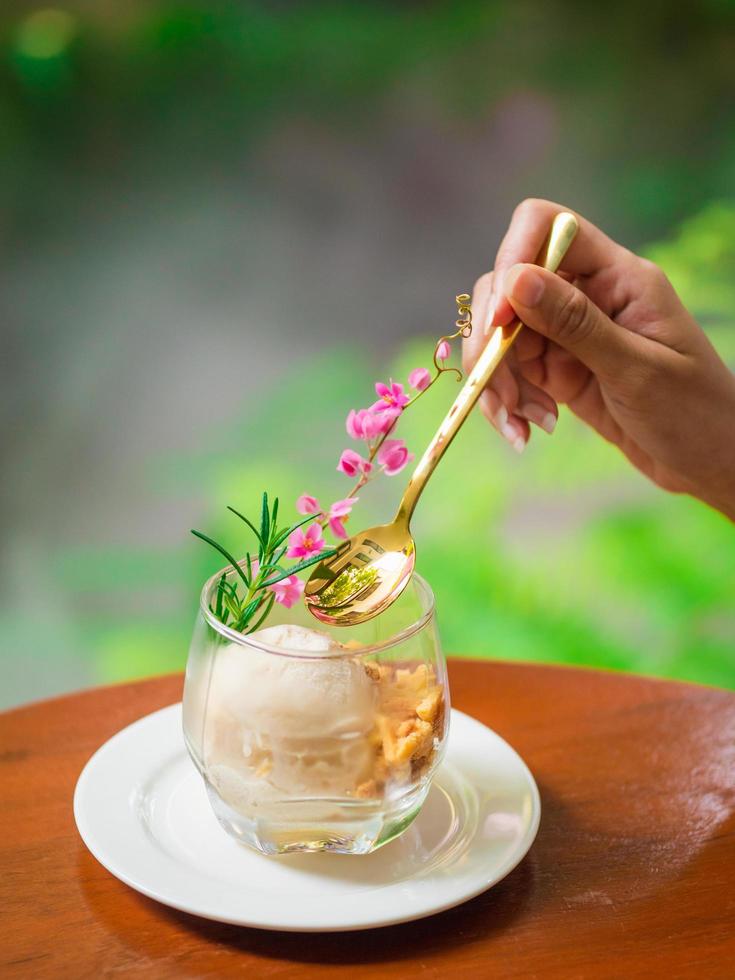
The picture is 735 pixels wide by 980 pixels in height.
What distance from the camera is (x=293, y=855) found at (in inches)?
25.9

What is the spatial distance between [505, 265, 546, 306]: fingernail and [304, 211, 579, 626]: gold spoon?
0.11 meters

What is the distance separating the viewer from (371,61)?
249 centimetres

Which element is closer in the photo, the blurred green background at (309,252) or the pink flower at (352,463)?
the pink flower at (352,463)

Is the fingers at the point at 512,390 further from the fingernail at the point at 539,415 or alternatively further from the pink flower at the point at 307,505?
the pink flower at the point at 307,505

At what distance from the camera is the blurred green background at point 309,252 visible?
7.73ft

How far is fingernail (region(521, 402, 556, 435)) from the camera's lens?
1008mm

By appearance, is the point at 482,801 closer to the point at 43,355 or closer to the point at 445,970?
the point at 445,970

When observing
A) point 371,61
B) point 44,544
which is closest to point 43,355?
point 44,544

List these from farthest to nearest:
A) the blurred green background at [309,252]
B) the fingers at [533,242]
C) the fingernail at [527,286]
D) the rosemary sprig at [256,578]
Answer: the blurred green background at [309,252] < the fingers at [533,242] < the fingernail at [527,286] < the rosemary sprig at [256,578]

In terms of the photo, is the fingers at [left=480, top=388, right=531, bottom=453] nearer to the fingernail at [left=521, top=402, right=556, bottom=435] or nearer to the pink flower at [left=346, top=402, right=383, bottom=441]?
the fingernail at [left=521, top=402, right=556, bottom=435]

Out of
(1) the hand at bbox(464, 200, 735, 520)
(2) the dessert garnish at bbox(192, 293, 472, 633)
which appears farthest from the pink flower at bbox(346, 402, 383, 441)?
(1) the hand at bbox(464, 200, 735, 520)

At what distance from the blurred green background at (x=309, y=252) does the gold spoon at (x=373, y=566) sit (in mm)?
1564

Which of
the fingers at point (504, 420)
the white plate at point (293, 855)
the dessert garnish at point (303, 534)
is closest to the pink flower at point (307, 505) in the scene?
the dessert garnish at point (303, 534)

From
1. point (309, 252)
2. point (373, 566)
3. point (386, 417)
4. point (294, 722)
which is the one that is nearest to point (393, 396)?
point (386, 417)
